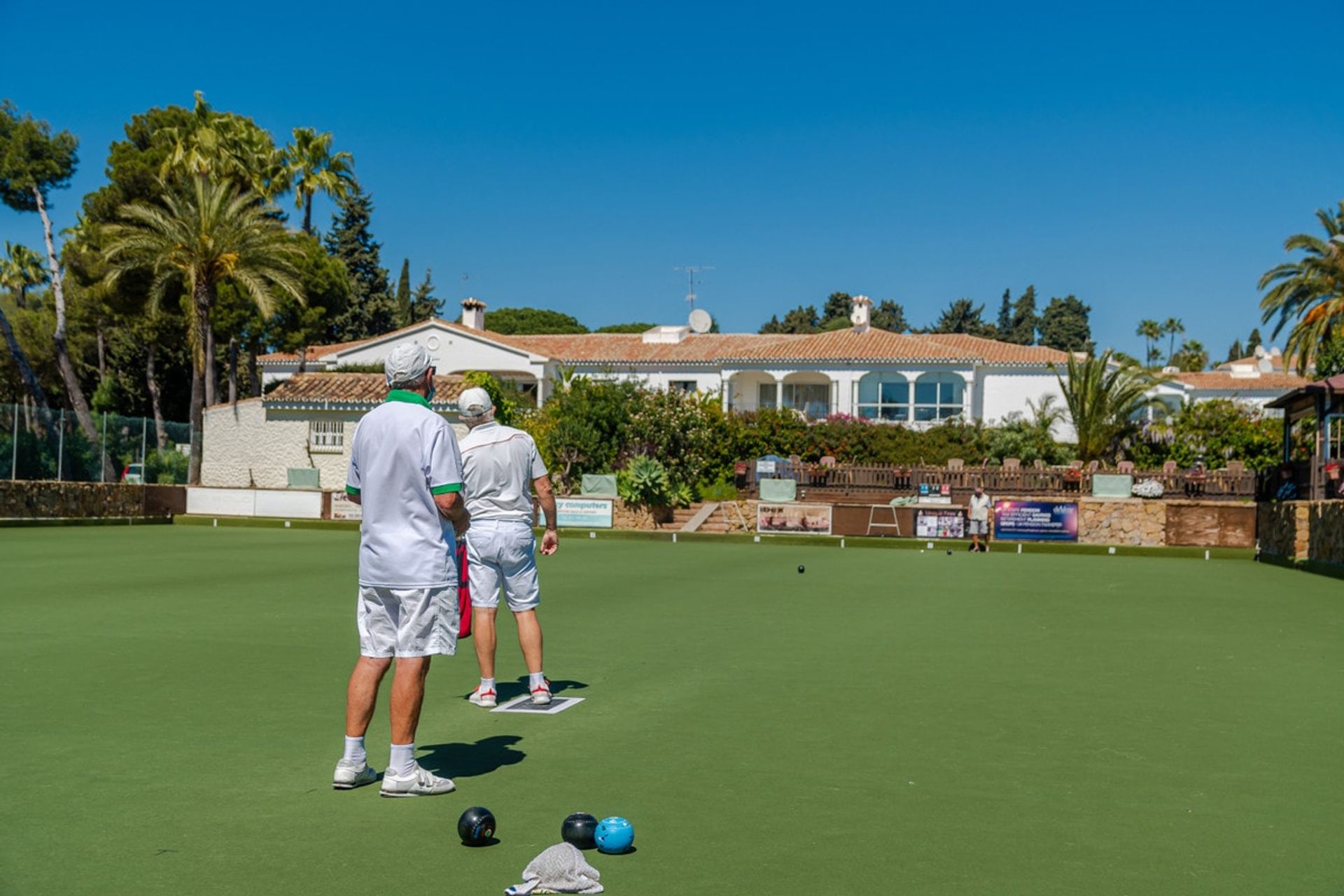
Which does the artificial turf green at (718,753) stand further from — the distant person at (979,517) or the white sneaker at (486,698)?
the distant person at (979,517)

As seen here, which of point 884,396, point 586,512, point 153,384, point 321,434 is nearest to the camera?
point 586,512

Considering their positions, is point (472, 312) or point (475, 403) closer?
point (475, 403)

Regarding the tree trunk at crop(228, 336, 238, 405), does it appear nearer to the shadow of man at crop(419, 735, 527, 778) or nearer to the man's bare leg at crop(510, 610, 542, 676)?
the man's bare leg at crop(510, 610, 542, 676)

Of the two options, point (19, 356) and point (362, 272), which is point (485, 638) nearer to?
point (19, 356)

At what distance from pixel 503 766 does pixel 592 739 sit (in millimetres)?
759

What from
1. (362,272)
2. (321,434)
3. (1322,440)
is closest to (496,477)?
(1322,440)

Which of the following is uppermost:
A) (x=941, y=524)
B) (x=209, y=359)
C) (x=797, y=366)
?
(x=797, y=366)

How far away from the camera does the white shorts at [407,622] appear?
551cm

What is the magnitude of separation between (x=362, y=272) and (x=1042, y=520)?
65.5 meters

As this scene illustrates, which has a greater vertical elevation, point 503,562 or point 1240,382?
point 1240,382

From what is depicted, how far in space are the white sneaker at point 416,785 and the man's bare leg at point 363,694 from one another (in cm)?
24

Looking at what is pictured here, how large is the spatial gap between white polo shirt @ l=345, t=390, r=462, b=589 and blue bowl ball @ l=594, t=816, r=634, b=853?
4.67ft

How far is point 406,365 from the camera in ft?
19.0

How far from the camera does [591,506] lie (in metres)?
35.6
